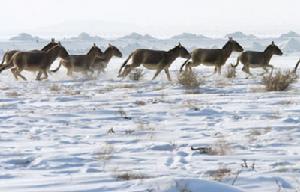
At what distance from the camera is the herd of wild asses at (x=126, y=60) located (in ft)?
71.9

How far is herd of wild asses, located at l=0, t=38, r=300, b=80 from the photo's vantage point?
71.9 ft

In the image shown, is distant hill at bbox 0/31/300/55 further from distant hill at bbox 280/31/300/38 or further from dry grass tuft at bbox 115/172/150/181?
dry grass tuft at bbox 115/172/150/181

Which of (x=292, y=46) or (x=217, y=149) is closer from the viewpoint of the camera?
(x=217, y=149)

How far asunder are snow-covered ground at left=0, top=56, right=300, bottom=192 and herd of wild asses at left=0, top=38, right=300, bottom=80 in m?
8.36

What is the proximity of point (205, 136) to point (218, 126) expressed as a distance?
2.98 ft

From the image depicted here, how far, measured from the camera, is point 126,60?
73.6 feet

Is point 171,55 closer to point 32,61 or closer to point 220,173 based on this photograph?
→ point 32,61

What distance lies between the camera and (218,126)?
9.23 meters

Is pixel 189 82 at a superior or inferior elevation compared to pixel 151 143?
superior

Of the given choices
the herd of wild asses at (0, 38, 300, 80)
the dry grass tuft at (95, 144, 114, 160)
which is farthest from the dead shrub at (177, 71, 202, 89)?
the dry grass tuft at (95, 144, 114, 160)

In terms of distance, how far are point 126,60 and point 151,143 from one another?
14778 mm

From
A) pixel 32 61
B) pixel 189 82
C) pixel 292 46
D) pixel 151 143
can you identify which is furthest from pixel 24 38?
pixel 151 143

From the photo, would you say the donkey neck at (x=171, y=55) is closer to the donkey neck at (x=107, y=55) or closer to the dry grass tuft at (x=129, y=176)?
the donkey neck at (x=107, y=55)

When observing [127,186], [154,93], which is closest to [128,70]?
[154,93]
